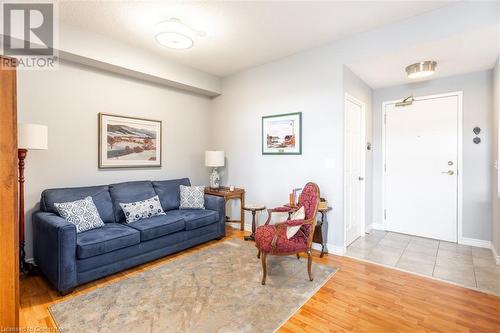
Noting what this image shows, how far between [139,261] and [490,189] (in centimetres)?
456

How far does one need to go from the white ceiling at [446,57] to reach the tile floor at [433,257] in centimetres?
241

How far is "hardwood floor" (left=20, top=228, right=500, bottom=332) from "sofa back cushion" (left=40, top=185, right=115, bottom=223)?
2.46 ft

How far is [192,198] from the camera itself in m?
3.79

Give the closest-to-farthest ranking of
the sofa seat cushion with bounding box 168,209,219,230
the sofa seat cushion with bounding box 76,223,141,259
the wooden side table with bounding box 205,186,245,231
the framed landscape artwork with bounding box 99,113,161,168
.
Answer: the sofa seat cushion with bounding box 76,223,141,259 → the sofa seat cushion with bounding box 168,209,219,230 → the framed landscape artwork with bounding box 99,113,161,168 → the wooden side table with bounding box 205,186,245,231

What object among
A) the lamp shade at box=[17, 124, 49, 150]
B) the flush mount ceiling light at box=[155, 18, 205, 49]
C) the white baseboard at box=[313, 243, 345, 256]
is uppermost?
the flush mount ceiling light at box=[155, 18, 205, 49]

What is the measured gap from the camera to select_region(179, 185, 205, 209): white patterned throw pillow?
3.77 m

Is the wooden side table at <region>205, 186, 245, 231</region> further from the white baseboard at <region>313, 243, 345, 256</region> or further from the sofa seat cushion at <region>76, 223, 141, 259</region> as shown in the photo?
the sofa seat cushion at <region>76, 223, 141, 259</region>

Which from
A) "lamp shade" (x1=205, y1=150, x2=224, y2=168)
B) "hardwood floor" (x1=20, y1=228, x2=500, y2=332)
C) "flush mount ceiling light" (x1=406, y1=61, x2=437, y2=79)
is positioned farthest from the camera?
"lamp shade" (x1=205, y1=150, x2=224, y2=168)

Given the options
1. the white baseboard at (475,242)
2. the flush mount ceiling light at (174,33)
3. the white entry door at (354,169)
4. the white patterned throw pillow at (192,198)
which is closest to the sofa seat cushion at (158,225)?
the white patterned throw pillow at (192,198)

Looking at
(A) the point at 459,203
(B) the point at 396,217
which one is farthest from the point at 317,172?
(A) the point at 459,203

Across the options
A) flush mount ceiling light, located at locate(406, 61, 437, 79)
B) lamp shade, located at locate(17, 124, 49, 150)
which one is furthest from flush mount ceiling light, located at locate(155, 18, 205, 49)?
flush mount ceiling light, located at locate(406, 61, 437, 79)

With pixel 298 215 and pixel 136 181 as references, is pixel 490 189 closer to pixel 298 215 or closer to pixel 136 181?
pixel 298 215

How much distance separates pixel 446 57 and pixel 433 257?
2438 millimetres

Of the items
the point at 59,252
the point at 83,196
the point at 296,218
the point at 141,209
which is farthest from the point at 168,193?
the point at 296,218
